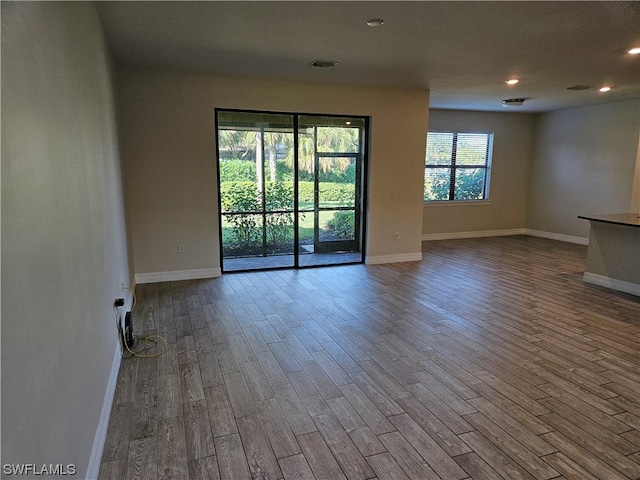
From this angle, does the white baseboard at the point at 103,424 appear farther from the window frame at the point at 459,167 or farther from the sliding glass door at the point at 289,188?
the window frame at the point at 459,167

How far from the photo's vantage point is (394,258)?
250 inches

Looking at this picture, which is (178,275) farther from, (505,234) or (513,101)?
(505,234)

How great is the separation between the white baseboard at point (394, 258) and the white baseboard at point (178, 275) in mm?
2263

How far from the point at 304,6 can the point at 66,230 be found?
84.9 inches

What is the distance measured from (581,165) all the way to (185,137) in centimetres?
722

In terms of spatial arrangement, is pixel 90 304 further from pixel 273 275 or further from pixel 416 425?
pixel 273 275

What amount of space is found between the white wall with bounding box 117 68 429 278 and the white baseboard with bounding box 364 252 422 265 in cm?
147

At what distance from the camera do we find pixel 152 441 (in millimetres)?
2127

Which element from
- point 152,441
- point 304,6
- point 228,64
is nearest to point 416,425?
point 152,441

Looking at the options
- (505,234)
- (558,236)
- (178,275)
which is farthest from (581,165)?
(178,275)

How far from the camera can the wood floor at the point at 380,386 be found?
2.00 m

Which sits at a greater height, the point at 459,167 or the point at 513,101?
the point at 513,101

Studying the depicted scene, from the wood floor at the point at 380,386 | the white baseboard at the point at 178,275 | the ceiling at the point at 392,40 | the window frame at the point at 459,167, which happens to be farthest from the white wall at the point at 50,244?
→ the window frame at the point at 459,167

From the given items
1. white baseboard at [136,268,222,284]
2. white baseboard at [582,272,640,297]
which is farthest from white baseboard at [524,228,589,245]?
white baseboard at [136,268,222,284]
